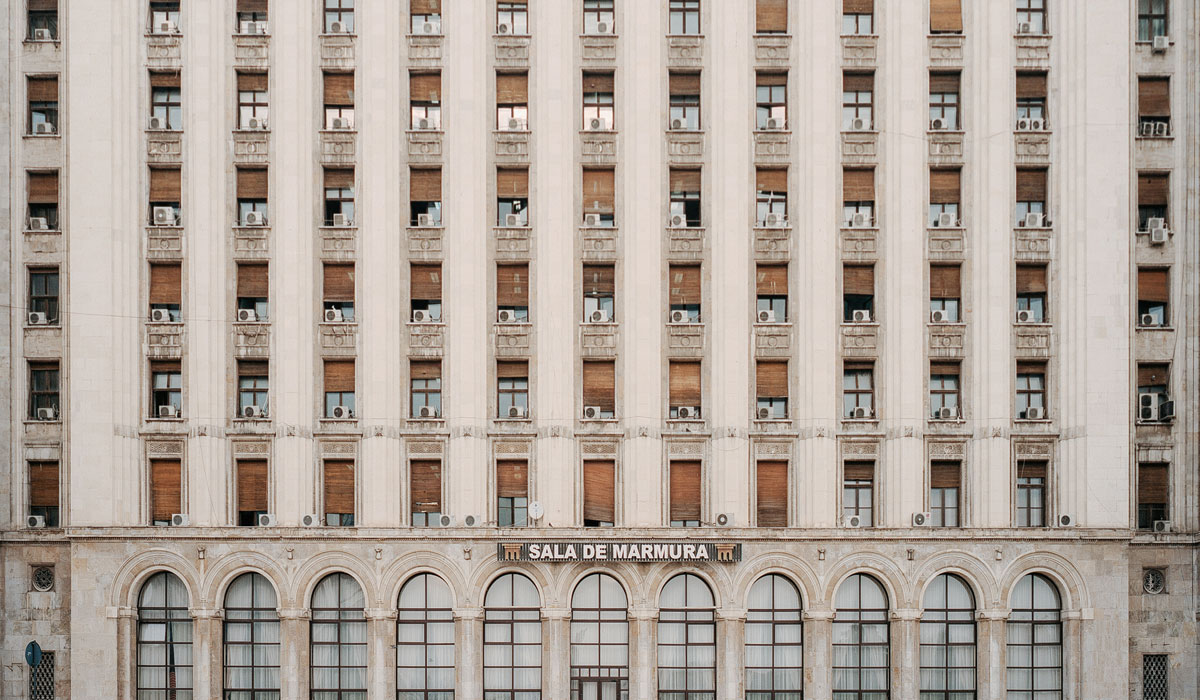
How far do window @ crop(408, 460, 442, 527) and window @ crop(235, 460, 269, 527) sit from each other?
5.27 m

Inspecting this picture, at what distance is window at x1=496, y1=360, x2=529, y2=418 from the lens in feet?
109

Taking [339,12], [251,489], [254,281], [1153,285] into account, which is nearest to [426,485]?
[251,489]

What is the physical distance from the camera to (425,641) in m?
32.9

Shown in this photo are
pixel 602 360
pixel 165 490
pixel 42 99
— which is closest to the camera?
pixel 165 490

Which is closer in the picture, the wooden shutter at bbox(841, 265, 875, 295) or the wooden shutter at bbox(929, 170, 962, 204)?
the wooden shutter at bbox(841, 265, 875, 295)

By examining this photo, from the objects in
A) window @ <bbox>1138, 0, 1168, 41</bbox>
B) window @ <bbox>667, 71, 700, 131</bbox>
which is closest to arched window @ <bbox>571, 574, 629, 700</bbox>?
window @ <bbox>667, 71, 700, 131</bbox>

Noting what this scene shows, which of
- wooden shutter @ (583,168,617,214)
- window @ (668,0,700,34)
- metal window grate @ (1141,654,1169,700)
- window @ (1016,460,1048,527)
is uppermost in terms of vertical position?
window @ (668,0,700,34)

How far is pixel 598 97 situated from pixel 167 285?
671 inches

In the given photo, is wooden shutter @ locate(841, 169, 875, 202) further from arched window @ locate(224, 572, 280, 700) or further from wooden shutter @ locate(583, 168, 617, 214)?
arched window @ locate(224, 572, 280, 700)

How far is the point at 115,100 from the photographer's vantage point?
3341 cm

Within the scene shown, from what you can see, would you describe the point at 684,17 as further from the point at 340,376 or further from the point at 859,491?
the point at 859,491

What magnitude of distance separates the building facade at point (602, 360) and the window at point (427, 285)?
15 cm

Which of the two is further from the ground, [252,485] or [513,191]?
[513,191]

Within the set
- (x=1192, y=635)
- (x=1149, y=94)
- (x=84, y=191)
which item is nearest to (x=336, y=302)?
(x=84, y=191)
